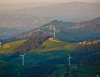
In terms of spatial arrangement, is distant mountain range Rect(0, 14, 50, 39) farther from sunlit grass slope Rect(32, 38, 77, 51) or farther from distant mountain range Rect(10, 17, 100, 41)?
sunlit grass slope Rect(32, 38, 77, 51)

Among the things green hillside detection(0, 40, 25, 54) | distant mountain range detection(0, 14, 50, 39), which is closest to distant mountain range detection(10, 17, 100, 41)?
distant mountain range detection(0, 14, 50, 39)

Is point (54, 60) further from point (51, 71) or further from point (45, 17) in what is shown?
point (45, 17)

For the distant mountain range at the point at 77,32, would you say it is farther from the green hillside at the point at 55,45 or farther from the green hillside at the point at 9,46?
the green hillside at the point at 9,46

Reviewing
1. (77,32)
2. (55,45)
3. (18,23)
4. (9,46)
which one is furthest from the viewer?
(55,45)

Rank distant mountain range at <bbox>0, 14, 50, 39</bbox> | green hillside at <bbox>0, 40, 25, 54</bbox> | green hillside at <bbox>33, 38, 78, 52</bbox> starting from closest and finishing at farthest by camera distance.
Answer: green hillside at <bbox>0, 40, 25, 54</bbox>
distant mountain range at <bbox>0, 14, 50, 39</bbox>
green hillside at <bbox>33, 38, 78, 52</bbox>

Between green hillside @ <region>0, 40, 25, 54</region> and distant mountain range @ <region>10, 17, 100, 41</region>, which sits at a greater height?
distant mountain range @ <region>10, 17, 100, 41</region>

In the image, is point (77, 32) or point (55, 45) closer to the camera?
point (77, 32)

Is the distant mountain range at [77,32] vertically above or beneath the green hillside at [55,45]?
above

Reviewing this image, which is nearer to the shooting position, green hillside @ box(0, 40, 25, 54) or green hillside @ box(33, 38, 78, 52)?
green hillside @ box(0, 40, 25, 54)

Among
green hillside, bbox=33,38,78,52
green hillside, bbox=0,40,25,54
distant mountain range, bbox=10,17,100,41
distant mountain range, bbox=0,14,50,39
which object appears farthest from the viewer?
green hillside, bbox=33,38,78,52

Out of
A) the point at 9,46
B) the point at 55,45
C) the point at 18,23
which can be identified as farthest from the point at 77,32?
the point at 9,46

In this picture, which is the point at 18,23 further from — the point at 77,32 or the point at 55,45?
the point at 77,32

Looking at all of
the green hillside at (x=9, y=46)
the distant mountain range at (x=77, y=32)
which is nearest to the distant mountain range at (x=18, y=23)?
the distant mountain range at (x=77, y=32)
